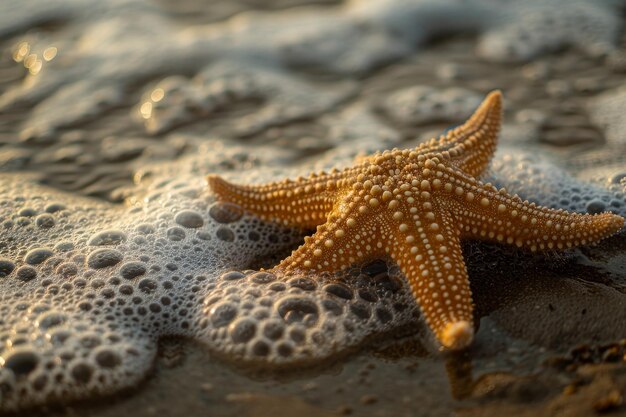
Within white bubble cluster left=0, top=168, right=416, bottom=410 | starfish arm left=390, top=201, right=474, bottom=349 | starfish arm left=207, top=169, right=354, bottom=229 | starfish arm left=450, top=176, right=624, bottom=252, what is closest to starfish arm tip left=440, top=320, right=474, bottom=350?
starfish arm left=390, top=201, right=474, bottom=349

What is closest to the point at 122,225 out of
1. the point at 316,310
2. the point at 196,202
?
the point at 196,202

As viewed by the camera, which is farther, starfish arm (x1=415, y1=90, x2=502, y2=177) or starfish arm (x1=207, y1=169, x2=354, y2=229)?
starfish arm (x1=415, y1=90, x2=502, y2=177)

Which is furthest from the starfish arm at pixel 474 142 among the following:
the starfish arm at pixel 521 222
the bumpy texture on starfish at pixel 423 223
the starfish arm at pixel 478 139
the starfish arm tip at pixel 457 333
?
the starfish arm tip at pixel 457 333

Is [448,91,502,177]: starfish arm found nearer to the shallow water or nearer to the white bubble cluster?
the shallow water

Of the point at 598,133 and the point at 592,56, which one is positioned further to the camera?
the point at 592,56

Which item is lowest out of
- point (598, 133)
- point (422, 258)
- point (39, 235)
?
point (598, 133)

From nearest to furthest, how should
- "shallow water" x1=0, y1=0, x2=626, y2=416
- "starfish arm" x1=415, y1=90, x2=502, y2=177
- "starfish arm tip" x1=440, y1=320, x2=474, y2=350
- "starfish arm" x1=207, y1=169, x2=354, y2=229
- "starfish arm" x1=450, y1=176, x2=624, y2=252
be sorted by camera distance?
"starfish arm tip" x1=440, y1=320, x2=474, y2=350
"shallow water" x1=0, y1=0, x2=626, y2=416
"starfish arm" x1=450, y1=176, x2=624, y2=252
"starfish arm" x1=207, y1=169, x2=354, y2=229
"starfish arm" x1=415, y1=90, x2=502, y2=177

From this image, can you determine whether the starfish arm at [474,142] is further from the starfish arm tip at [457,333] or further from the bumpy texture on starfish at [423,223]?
the starfish arm tip at [457,333]

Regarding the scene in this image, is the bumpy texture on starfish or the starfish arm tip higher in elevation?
the bumpy texture on starfish

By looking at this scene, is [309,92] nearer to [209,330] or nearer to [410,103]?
[410,103]
